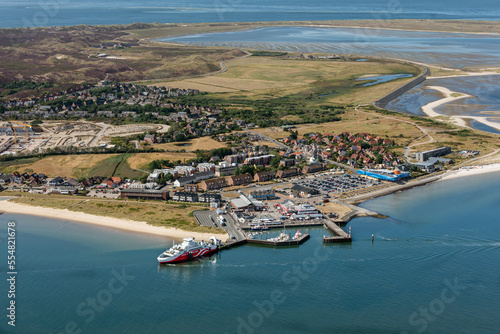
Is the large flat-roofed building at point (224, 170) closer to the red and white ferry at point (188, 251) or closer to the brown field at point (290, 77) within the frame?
the red and white ferry at point (188, 251)

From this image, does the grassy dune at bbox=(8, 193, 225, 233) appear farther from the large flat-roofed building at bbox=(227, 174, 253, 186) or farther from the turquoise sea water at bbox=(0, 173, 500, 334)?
the large flat-roofed building at bbox=(227, 174, 253, 186)

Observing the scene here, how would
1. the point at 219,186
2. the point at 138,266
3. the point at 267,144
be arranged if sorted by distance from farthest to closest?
the point at 267,144, the point at 219,186, the point at 138,266

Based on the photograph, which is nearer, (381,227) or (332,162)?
(381,227)

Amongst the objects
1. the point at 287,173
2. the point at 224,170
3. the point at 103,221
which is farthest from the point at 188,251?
the point at 287,173

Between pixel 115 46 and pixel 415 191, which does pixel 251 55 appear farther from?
pixel 415 191

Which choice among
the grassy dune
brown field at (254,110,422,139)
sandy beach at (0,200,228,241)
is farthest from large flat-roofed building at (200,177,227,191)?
brown field at (254,110,422,139)

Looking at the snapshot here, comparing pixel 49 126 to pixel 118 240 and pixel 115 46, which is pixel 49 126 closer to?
pixel 118 240

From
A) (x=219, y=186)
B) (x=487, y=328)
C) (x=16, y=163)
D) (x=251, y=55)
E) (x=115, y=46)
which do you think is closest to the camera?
(x=487, y=328)

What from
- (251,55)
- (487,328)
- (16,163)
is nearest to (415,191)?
(487,328)
